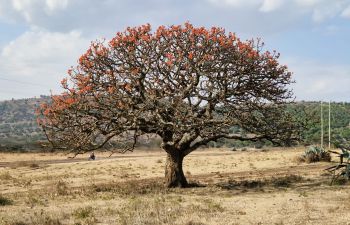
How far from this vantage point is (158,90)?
65.5ft

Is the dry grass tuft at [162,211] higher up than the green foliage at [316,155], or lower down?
lower down

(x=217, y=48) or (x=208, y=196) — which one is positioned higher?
(x=217, y=48)

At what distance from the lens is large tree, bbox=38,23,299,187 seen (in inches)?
762

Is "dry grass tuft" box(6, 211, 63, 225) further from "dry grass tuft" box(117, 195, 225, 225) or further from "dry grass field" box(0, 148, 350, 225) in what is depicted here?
"dry grass tuft" box(117, 195, 225, 225)

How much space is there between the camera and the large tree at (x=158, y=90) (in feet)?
63.5

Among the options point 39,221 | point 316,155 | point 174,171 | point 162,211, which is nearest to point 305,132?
point 316,155

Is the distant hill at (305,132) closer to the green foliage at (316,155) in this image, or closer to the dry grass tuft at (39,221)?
the green foliage at (316,155)

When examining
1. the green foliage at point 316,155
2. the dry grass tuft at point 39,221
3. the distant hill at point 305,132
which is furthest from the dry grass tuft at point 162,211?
the green foliage at point 316,155

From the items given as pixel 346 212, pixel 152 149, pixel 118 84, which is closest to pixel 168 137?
pixel 118 84

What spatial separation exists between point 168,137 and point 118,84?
A: 3.62 meters

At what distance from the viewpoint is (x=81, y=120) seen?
66.4ft

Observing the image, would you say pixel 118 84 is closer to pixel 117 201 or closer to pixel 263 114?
pixel 117 201

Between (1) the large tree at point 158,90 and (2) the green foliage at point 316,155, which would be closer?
(1) the large tree at point 158,90

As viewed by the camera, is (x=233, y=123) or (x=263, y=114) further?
(x=263, y=114)
